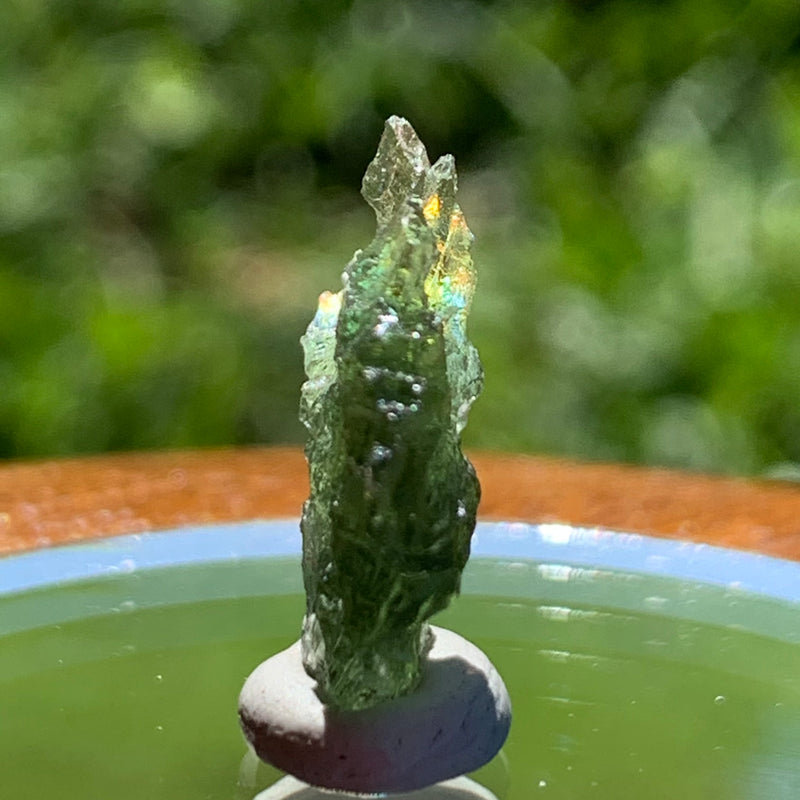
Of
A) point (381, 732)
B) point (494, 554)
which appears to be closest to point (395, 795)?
point (381, 732)

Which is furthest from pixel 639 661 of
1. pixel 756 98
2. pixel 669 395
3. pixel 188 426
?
pixel 756 98

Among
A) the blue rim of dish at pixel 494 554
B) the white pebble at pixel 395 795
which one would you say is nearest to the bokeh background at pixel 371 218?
the blue rim of dish at pixel 494 554

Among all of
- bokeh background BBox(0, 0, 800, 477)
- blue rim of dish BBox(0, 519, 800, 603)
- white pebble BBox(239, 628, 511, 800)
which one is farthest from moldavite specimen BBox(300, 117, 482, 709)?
bokeh background BBox(0, 0, 800, 477)

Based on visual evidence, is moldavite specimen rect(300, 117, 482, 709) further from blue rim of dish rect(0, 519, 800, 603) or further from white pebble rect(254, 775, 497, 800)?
blue rim of dish rect(0, 519, 800, 603)

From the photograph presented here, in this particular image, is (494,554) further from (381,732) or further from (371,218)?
(371,218)

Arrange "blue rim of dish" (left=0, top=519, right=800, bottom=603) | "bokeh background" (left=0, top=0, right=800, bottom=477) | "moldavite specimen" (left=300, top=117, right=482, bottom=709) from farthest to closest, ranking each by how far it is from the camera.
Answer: "bokeh background" (left=0, top=0, right=800, bottom=477)
"blue rim of dish" (left=0, top=519, right=800, bottom=603)
"moldavite specimen" (left=300, top=117, right=482, bottom=709)

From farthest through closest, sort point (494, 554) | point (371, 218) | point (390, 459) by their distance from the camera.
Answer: point (371, 218)
point (494, 554)
point (390, 459)

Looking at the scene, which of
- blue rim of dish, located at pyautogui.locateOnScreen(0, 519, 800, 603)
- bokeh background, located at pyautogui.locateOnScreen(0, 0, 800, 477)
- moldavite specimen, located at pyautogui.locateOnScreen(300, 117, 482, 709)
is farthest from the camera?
bokeh background, located at pyautogui.locateOnScreen(0, 0, 800, 477)
